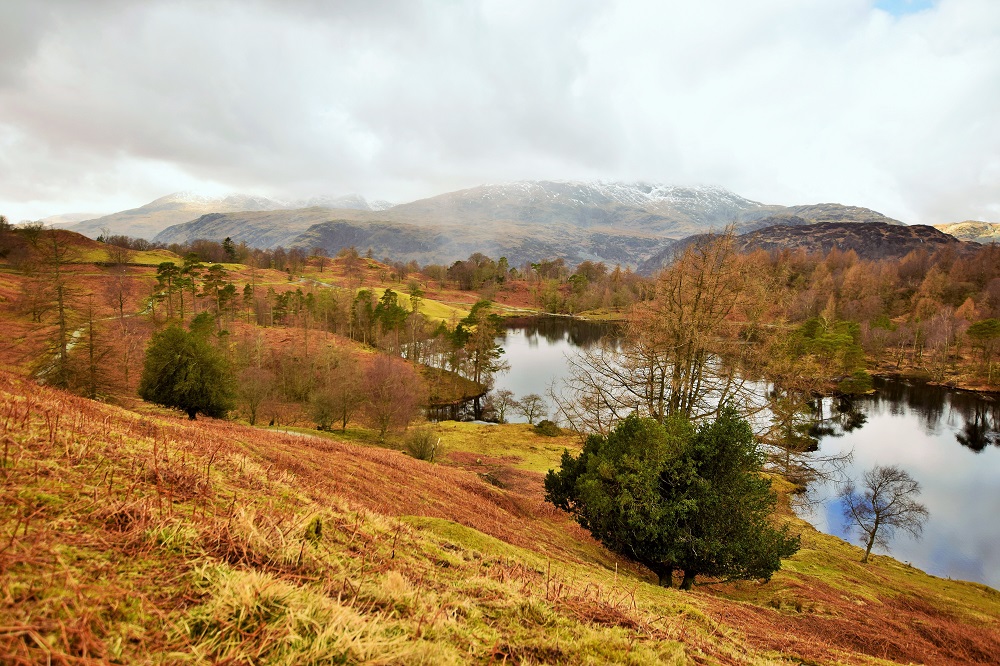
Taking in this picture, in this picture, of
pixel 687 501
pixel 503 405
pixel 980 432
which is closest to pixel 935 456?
pixel 980 432

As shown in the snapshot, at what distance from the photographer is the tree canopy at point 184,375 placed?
24219mm

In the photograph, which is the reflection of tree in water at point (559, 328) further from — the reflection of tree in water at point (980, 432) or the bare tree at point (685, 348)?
the bare tree at point (685, 348)

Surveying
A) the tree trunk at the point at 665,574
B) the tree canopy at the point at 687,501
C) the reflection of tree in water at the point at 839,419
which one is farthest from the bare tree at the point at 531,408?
the tree trunk at the point at 665,574

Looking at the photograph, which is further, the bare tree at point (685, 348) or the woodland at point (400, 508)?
the bare tree at point (685, 348)

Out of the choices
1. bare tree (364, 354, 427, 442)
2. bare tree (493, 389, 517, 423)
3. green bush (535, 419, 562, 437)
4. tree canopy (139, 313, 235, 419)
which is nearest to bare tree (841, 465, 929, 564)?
green bush (535, 419, 562, 437)

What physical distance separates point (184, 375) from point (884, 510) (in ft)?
141

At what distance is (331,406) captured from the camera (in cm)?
3606

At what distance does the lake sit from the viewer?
26.9m

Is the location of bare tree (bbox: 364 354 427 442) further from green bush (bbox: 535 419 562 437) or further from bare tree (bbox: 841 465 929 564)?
bare tree (bbox: 841 465 929 564)

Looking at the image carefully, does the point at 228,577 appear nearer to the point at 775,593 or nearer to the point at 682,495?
the point at 682,495

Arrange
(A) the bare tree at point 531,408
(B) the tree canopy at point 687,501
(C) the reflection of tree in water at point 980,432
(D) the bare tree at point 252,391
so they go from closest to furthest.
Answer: (B) the tree canopy at point 687,501
(D) the bare tree at point 252,391
(C) the reflection of tree in water at point 980,432
(A) the bare tree at point 531,408

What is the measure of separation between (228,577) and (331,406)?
35.4m

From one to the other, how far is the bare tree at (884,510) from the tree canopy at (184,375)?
37.3 metres

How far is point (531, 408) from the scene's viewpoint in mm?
52375
